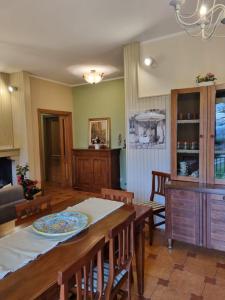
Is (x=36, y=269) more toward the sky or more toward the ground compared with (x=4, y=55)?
more toward the ground

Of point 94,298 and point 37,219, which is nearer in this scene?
point 94,298

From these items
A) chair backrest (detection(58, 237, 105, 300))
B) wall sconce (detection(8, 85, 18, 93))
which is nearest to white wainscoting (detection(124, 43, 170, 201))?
chair backrest (detection(58, 237, 105, 300))

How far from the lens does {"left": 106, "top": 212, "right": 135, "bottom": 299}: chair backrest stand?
1342mm

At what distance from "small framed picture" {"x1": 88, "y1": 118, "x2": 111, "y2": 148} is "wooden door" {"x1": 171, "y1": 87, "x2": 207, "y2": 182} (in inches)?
110

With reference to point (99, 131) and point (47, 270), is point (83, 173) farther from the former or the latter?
point (47, 270)

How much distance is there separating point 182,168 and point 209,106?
812 millimetres

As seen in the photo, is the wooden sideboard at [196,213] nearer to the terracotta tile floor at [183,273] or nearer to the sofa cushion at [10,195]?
the terracotta tile floor at [183,273]

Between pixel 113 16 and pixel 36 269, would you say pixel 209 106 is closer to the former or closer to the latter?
pixel 113 16

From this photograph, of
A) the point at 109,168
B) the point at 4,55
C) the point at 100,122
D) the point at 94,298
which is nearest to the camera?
the point at 94,298

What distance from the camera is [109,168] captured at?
504 cm

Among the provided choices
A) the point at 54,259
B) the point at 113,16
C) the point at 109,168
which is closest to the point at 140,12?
the point at 113,16

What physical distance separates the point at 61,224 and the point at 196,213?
5.20 ft

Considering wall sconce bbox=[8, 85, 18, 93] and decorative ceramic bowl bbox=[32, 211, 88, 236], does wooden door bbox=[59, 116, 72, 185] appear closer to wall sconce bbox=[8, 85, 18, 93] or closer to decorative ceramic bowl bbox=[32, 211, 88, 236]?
wall sconce bbox=[8, 85, 18, 93]

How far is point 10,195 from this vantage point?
2857 millimetres
